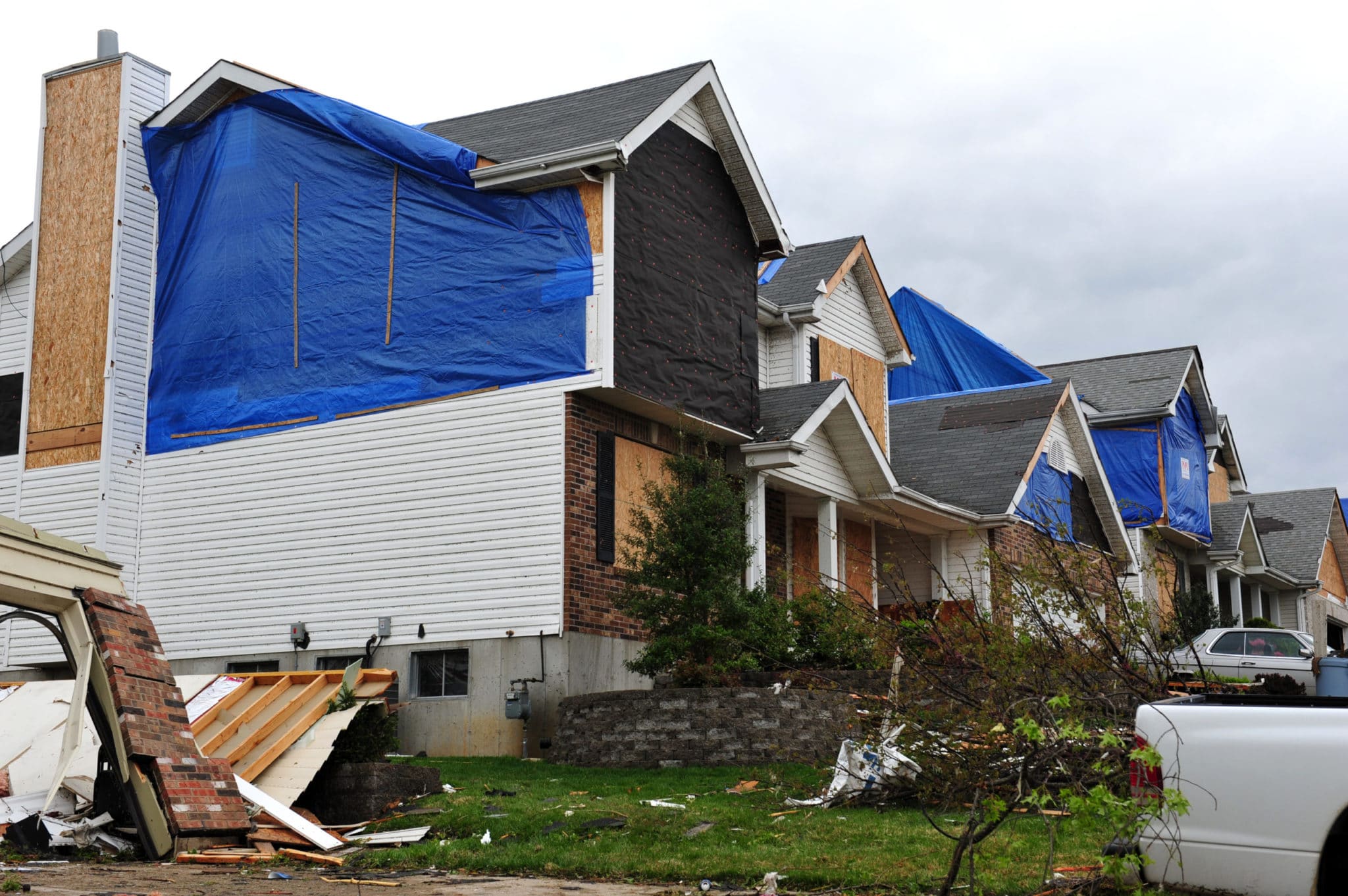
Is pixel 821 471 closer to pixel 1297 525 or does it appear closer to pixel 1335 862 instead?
pixel 1335 862

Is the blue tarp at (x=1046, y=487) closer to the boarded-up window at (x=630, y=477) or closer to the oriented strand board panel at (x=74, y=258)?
the boarded-up window at (x=630, y=477)

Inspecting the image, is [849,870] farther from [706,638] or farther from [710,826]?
[706,638]

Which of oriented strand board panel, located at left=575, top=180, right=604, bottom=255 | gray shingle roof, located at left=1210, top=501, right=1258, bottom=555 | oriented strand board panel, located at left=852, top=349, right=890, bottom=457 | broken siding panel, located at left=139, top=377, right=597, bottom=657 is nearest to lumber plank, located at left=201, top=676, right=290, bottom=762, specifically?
broken siding panel, located at left=139, top=377, right=597, bottom=657

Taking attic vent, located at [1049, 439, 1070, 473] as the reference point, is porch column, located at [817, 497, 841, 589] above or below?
below

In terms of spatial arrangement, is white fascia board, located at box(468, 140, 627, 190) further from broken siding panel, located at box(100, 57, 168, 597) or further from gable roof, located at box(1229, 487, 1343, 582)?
gable roof, located at box(1229, 487, 1343, 582)

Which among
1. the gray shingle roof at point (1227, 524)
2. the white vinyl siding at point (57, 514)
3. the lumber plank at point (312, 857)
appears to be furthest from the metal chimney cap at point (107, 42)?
the gray shingle roof at point (1227, 524)

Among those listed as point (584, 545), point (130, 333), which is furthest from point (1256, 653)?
point (130, 333)

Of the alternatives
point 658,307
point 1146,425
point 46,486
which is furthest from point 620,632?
point 1146,425

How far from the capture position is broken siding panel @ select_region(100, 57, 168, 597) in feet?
67.8

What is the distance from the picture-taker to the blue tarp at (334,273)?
1858 cm

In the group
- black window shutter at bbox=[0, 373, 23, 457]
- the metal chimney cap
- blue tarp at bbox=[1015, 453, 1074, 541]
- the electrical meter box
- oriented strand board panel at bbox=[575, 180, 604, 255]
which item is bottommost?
the electrical meter box

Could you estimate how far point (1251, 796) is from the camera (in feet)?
20.7

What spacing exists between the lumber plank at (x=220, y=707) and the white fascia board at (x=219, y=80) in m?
9.98

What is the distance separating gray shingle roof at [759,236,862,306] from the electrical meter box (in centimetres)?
994
